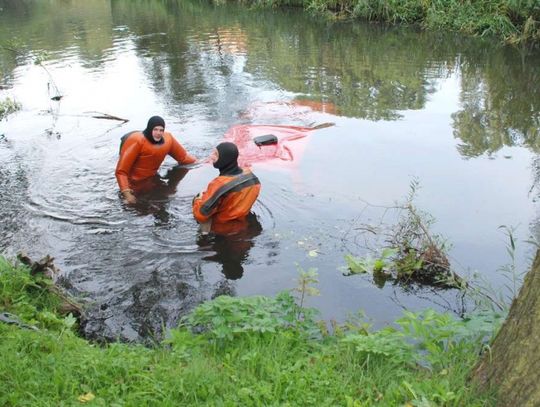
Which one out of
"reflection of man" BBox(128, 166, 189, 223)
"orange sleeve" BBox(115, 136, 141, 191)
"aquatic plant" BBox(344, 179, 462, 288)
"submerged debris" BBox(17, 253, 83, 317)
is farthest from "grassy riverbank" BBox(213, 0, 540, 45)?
"submerged debris" BBox(17, 253, 83, 317)

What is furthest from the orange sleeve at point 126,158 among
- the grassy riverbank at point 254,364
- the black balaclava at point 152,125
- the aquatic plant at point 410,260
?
the grassy riverbank at point 254,364

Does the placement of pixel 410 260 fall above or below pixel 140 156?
below

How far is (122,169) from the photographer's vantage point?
7219 millimetres

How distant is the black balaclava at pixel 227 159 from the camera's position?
6.04 meters

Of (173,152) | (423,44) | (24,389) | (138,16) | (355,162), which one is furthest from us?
(138,16)

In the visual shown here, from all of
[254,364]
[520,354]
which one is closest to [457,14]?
[254,364]

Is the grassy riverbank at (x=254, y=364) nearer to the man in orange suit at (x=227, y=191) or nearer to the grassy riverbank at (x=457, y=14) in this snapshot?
the man in orange suit at (x=227, y=191)

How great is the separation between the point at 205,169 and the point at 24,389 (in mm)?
5266

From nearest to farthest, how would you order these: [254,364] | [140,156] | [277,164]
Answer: [254,364], [140,156], [277,164]

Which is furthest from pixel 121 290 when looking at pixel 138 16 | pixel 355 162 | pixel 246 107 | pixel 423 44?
pixel 138 16

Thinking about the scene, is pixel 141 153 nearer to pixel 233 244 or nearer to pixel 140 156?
pixel 140 156

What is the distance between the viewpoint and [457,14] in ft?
58.8

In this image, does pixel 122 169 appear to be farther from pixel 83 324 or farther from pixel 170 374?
pixel 170 374

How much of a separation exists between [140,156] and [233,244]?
78.0 inches
